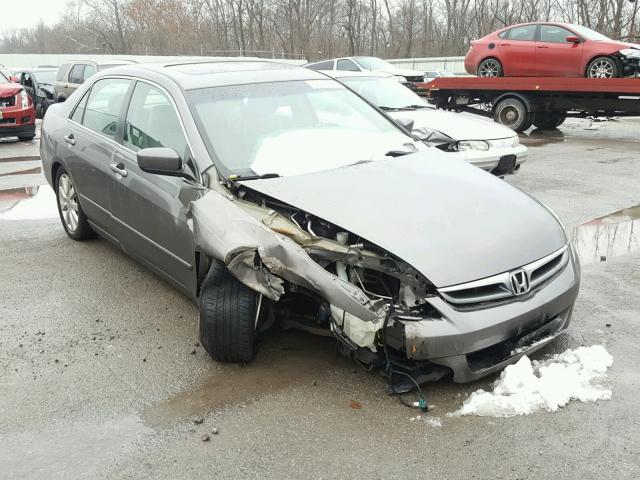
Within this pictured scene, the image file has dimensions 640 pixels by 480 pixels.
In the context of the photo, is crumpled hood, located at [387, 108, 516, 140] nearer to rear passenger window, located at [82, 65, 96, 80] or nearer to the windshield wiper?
the windshield wiper

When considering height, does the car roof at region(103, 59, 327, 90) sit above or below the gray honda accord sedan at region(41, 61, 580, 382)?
above

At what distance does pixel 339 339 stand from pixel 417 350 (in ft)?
1.46

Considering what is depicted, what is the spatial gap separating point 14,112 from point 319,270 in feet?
39.0

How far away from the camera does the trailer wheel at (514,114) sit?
13.7 meters

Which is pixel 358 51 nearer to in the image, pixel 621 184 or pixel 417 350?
pixel 621 184

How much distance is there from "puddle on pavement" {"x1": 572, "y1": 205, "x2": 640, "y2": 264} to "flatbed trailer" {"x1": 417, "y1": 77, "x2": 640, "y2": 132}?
644cm

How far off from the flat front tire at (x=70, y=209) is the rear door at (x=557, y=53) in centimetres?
1119

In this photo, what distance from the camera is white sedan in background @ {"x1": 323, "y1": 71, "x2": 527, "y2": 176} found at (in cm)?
727

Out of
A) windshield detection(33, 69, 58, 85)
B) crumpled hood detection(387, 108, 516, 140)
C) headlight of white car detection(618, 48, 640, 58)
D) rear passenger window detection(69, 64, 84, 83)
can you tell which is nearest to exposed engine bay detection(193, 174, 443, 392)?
crumpled hood detection(387, 108, 516, 140)

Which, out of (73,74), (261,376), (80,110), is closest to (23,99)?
(73,74)

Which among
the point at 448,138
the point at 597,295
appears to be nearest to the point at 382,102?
the point at 448,138

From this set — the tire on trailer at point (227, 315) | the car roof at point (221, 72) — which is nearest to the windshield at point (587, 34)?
the car roof at point (221, 72)

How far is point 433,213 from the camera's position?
10.7ft

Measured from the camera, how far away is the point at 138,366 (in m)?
3.58
